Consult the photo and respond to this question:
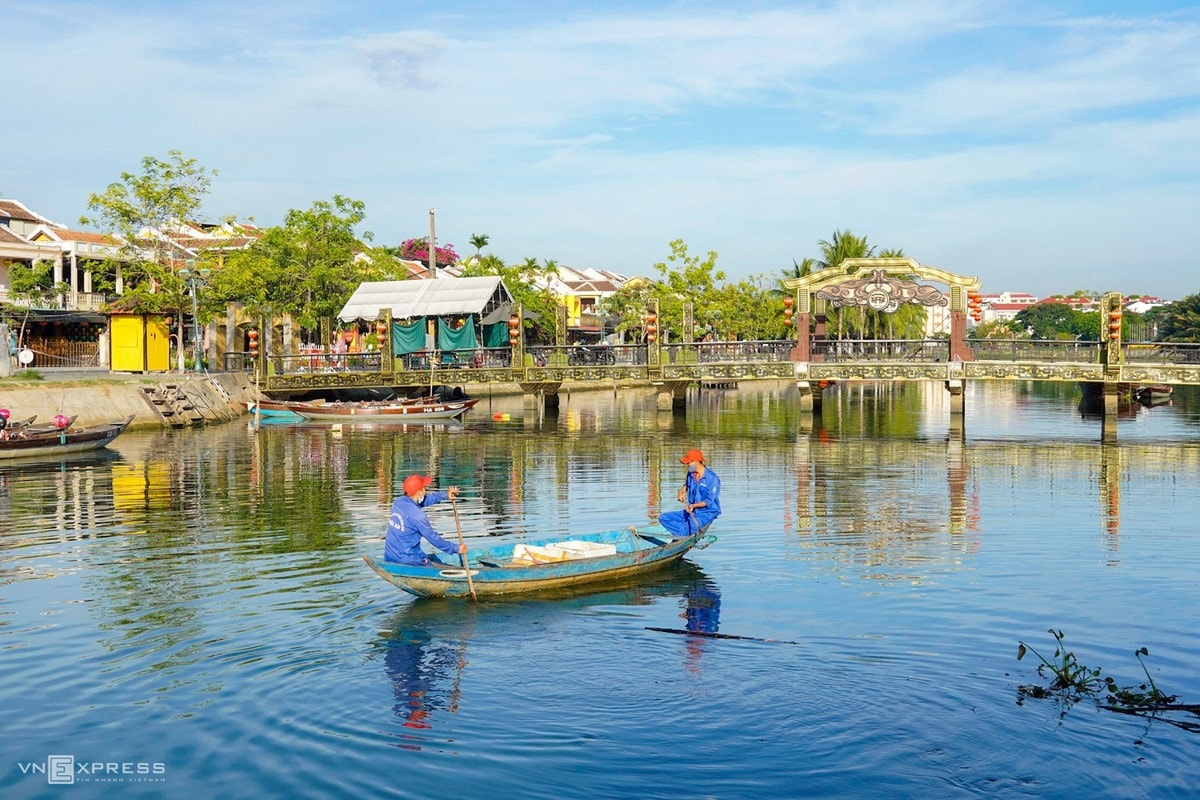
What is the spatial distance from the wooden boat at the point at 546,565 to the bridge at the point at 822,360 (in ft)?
85.5

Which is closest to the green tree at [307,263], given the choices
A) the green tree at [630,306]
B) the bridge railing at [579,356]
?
the bridge railing at [579,356]

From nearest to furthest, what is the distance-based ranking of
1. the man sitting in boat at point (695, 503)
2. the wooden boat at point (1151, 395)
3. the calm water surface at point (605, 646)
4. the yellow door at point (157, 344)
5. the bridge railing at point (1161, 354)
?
the calm water surface at point (605, 646)
the man sitting in boat at point (695, 503)
the bridge railing at point (1161, 354)
the yellow door at point (157, 344)
the wooden boat at point (1151, 395)

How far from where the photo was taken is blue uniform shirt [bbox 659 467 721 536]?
747 inches

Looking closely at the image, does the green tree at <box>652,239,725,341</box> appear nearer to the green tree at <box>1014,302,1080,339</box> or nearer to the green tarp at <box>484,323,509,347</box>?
the green tarp at <box>484,323,509,347</box>

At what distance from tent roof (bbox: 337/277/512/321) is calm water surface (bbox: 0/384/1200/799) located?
76.2 feet

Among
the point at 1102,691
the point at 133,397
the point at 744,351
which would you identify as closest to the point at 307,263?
the point at 133,397

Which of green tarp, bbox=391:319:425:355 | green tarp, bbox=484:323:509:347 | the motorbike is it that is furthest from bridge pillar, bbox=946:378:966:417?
green tarp, bbox=391:319:425:355

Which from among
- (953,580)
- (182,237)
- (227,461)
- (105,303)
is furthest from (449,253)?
(953,580)

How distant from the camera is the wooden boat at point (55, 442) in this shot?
1321 inches

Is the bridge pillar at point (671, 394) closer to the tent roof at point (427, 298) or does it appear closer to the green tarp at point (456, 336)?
the tent roof at point (427, 298)

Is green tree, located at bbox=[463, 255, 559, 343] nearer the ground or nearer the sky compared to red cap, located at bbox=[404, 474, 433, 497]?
nearer the sky

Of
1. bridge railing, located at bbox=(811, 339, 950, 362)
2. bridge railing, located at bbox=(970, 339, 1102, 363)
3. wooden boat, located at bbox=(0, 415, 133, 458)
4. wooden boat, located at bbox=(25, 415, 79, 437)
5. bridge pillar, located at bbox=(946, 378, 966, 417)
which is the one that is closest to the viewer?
wooden boat, located at bbox=(0, 415, 133, 458)

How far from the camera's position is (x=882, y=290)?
45031 millimetres

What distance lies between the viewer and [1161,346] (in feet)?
139
